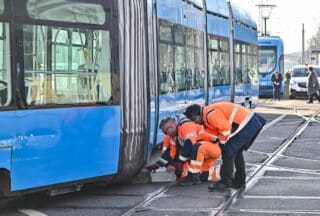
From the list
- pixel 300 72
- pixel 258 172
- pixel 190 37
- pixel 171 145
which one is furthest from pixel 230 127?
pixel 300 72

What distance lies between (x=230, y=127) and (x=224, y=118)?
5.7 inches

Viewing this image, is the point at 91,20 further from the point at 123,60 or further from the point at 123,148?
the point at 123,148

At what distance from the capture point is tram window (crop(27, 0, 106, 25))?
7.30 meters

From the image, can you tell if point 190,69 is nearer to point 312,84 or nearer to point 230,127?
point 230,127

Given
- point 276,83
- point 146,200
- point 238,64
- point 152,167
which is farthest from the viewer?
point 276,83

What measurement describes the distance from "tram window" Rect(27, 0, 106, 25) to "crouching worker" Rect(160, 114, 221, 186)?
1.97 meters

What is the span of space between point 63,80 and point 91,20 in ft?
2.81

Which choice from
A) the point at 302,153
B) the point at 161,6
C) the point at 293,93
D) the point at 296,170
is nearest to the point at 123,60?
the point at 161,6

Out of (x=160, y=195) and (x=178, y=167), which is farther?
(x=178, y=167)

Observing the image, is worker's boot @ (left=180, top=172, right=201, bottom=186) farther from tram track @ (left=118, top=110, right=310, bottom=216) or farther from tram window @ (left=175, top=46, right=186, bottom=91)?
tram window @ (left=175, top=46, right=186, bottom=91)

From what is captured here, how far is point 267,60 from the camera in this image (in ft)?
118

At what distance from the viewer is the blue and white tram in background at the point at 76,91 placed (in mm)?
7051

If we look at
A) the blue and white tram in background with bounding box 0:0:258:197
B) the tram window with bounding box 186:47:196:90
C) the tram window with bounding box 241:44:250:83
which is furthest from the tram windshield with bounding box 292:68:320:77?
the blue and white tram in background with bounding box 0:0:258:197

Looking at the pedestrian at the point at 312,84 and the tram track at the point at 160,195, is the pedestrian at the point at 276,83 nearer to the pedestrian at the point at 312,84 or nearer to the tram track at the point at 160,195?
the pedestrian at the point at 312,84
